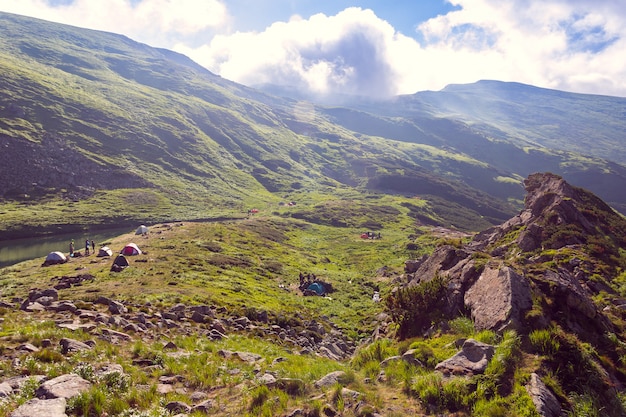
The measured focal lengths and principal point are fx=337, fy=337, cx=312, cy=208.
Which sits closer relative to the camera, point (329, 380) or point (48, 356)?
point (329, 380)

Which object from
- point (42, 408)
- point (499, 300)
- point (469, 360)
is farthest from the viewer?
point (499, 300)

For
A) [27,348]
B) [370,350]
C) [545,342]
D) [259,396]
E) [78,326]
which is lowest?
[78,326]

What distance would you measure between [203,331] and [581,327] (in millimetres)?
20372

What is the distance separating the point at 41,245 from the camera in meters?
97.8

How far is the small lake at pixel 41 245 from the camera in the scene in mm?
83812

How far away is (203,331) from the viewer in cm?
2239

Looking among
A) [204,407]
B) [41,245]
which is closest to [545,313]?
[204,407]

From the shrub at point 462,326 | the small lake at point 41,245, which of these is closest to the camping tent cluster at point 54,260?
the small lake at point 41,245

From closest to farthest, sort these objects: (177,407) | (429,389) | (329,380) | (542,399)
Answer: (542,399)
(177,407)
(429,389)
(329,380)

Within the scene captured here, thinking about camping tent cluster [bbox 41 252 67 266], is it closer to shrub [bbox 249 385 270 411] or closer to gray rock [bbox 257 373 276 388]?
gray rock [bbox 257 373 276 388]

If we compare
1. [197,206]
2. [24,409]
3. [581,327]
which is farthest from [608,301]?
[197,206]

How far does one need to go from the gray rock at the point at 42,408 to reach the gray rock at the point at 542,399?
12405mm

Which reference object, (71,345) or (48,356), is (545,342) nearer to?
(48,356)

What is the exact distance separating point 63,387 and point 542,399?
1363 centimetres
